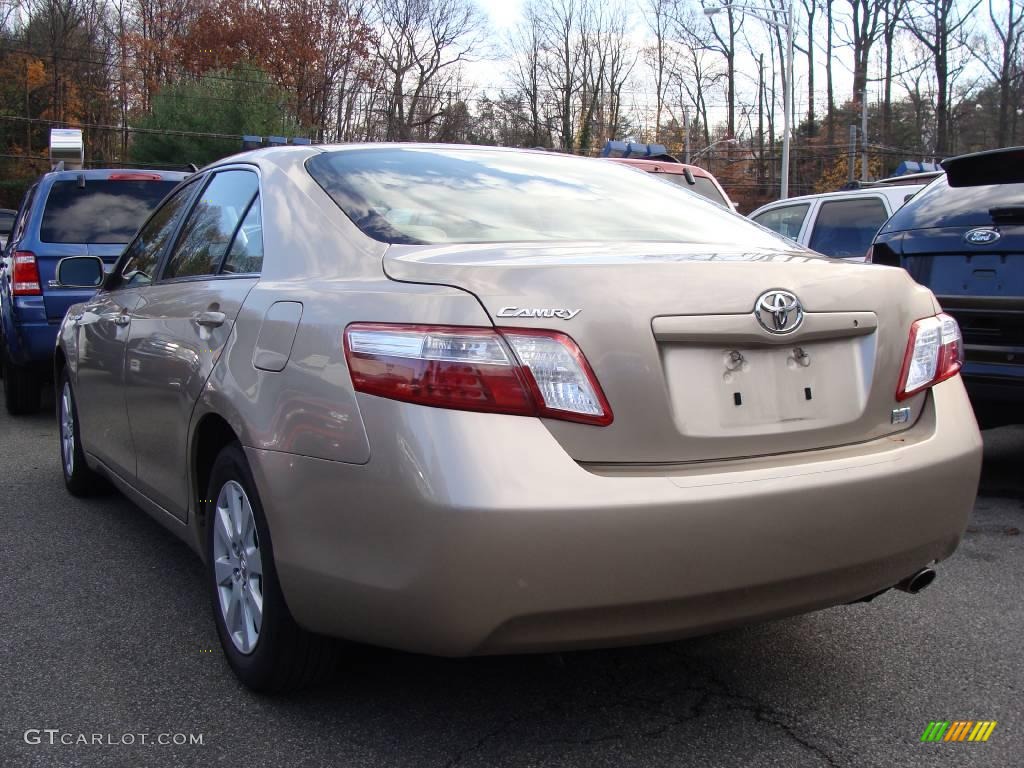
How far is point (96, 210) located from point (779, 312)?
7007 mm

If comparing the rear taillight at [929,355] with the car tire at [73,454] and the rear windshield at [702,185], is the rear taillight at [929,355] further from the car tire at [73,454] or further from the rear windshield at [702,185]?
the rear windshield at [702,185]

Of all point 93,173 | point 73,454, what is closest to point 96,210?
Result: point 93,173

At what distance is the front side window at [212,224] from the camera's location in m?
3.36

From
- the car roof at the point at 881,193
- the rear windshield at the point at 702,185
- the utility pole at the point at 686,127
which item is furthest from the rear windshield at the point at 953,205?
the utility pole at the point at 686,127

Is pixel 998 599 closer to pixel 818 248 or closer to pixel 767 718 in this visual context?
pixel 767 718

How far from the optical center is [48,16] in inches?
1762

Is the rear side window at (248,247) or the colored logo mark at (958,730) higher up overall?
the rear side window at (248,247)

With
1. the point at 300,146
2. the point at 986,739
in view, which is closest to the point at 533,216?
the point at 300,146

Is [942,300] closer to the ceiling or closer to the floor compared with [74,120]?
closer to the floor

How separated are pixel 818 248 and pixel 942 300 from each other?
428 cm

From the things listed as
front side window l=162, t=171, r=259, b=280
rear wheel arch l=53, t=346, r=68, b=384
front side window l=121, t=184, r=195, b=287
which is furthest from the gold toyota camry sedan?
rear wheel arch l=53, t=346, r=68, b=384

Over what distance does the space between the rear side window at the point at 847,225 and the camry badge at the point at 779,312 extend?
6605 millimetres

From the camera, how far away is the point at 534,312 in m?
2.24

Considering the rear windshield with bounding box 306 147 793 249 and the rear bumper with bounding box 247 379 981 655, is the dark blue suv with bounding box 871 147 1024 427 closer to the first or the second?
the rear windshield with bounding box 306 147 793 249
